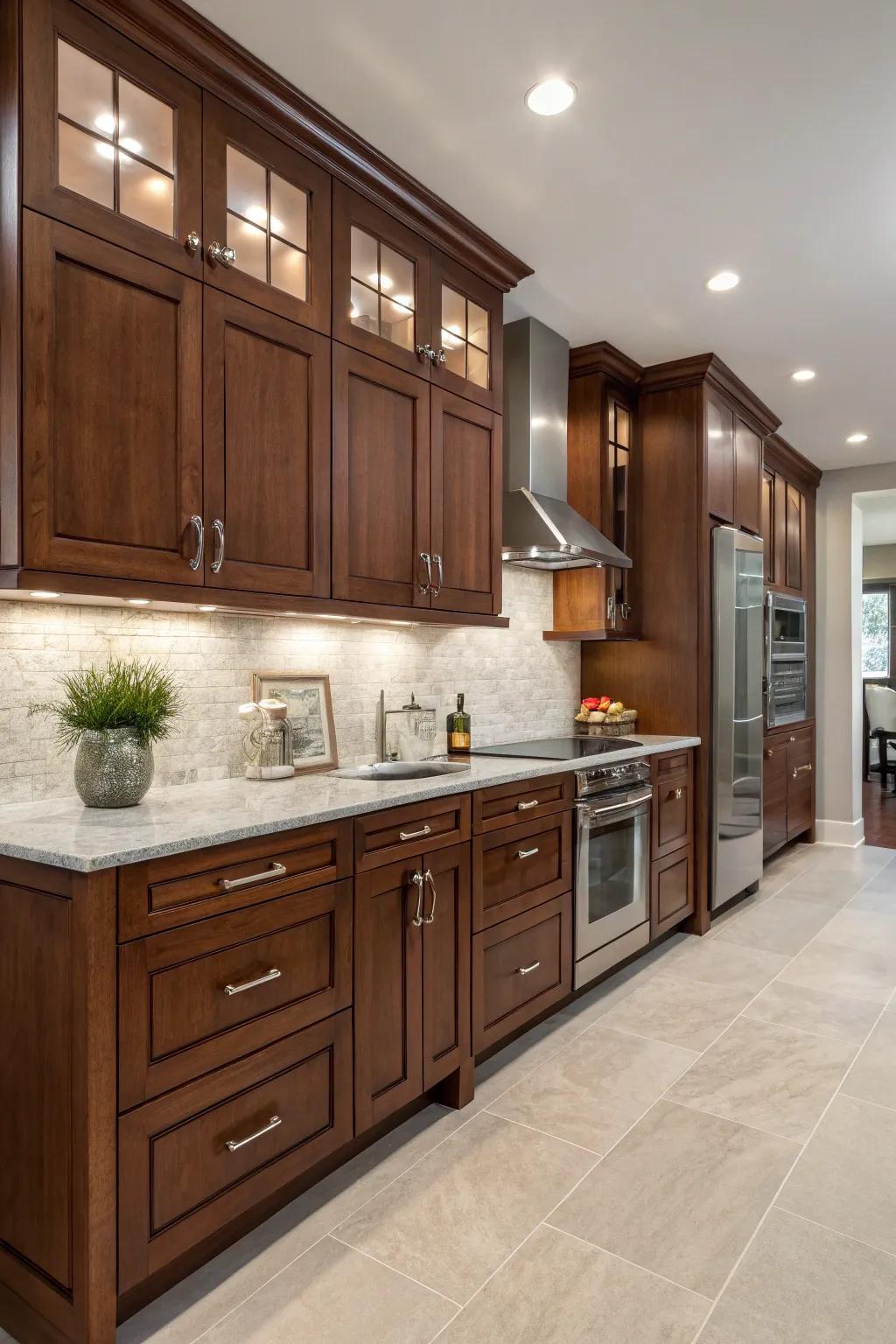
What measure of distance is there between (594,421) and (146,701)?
275cm

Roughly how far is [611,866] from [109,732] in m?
2.06

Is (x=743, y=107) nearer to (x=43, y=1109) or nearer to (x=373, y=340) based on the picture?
(x=373, y=340)

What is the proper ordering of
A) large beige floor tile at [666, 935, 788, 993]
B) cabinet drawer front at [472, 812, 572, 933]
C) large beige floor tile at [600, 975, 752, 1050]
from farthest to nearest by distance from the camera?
large beige floor tile at [666, 935, 788, 993], large beige floor tile at [600, 975, 752, 1050], cabinet drawer front at [472, 812, 572, 933]

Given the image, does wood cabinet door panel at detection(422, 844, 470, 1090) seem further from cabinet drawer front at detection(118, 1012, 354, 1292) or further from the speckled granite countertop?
cabinet drawer front at detection(118, 1012, 354, 1292)

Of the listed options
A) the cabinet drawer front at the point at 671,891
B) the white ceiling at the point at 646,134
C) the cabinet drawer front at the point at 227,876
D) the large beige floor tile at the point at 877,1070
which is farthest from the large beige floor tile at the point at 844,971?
the white ceiling at the point at 646,134

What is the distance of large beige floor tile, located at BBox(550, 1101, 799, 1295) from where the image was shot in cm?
183

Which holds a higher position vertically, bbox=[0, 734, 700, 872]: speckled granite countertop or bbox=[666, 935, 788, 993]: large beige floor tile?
bbox=[0, 734, 700, 872]: speckled granite countertop

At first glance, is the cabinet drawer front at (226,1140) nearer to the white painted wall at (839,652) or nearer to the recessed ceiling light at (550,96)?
the recessed ceiling light at (550,96)

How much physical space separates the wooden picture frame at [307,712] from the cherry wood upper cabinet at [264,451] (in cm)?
43

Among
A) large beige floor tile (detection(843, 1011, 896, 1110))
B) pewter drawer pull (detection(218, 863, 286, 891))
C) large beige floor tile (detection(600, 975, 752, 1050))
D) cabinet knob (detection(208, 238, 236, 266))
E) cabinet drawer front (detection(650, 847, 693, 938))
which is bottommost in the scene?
large beige floor tile (detection(843, 1011, 896, 1110))

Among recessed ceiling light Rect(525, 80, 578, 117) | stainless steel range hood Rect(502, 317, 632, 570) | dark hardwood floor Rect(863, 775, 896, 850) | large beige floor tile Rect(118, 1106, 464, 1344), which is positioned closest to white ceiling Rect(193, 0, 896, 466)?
recessed ceiling light Rect(525, 80, 578, 117)

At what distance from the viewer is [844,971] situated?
11.7 feet

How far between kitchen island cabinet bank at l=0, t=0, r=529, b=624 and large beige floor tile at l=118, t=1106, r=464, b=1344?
1.45 m

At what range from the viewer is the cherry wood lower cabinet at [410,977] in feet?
6.73
